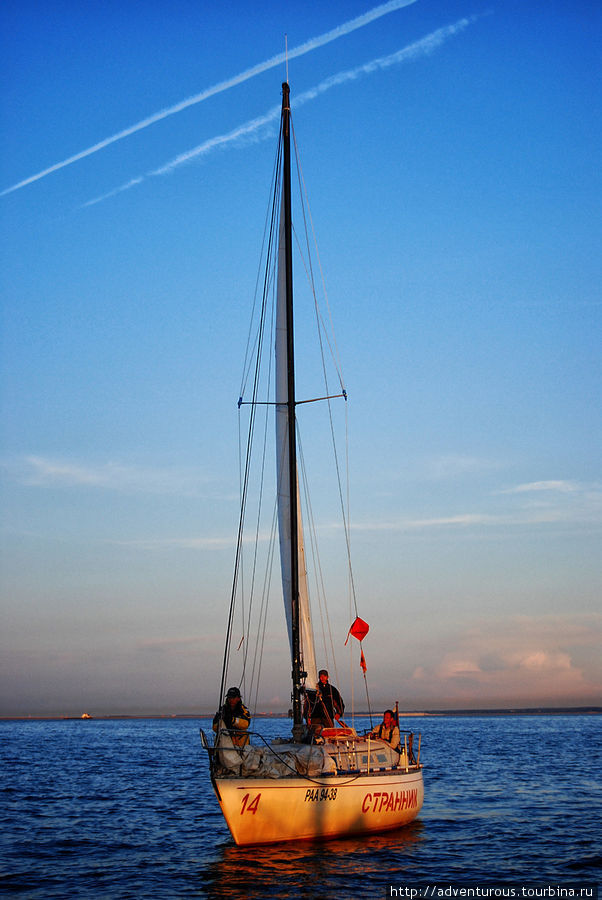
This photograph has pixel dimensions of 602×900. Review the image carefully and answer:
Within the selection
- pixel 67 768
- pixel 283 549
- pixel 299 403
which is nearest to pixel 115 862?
pixel 283 549

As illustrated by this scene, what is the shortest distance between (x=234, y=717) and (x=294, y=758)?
1.77m

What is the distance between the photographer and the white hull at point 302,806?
19.0 metres

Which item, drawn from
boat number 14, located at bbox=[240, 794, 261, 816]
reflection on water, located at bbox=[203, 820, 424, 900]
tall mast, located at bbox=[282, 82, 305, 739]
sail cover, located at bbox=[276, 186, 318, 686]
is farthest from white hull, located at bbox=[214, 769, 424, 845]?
sail cover, located at bbox=[276, 186, 318, 686]

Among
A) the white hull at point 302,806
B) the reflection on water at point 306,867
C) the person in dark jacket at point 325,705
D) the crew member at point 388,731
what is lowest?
the reflection on water at point 306,867

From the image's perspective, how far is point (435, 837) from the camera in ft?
77.4

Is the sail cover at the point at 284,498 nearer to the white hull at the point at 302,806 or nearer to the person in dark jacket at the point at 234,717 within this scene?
the person in dark jacket at the point at 234,717

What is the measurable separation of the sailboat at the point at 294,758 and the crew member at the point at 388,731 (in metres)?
0.27

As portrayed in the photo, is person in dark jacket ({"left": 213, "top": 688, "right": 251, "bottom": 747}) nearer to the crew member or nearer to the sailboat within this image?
the sailboat

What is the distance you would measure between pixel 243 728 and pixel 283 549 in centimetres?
514

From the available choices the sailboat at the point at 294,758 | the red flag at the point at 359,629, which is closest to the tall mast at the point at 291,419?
the sailboat at the point at 294,758

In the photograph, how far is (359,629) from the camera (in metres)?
23.7

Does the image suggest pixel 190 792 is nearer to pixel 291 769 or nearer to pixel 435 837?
pixel 435 837

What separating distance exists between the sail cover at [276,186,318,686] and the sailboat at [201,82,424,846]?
3cm

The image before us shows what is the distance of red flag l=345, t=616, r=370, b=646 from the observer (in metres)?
23.6
